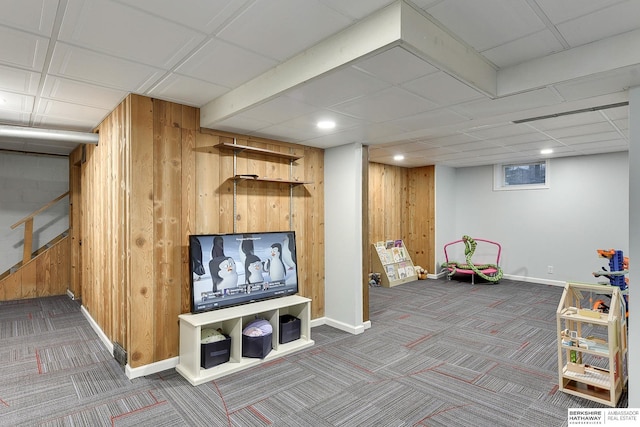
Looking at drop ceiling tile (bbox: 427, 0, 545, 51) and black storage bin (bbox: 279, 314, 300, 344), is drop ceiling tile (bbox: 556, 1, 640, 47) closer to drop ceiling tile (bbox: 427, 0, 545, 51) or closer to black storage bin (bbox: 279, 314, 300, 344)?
drop ceiling tile (bbox: 427, 0, 545, 51)

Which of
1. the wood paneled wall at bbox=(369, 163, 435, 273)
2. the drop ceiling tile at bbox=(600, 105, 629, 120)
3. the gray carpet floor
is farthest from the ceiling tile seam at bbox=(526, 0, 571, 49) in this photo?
the wood paneled wall at bbox=(369, 163, 435, 273)

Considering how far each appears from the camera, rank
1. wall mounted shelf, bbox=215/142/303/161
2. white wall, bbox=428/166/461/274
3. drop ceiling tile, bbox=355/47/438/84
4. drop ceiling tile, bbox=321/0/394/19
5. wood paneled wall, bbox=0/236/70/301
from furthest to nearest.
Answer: white wall, bbox=428/166/461/274, wood paneled wall, bbox=0/236/70/301, wall mounted shelf, bbox=215/142/303/161, drop ceiling tile, bbox=355/47/438/84, drop ceiling tile, bbox=321/0/394/19

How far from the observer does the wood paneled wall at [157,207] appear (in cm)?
293

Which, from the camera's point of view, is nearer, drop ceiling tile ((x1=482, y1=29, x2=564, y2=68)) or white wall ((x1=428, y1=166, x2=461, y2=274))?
drop ceiling tile ((x1=482, y1=29, x2=564, y2=68))

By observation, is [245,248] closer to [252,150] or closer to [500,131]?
[252,150]

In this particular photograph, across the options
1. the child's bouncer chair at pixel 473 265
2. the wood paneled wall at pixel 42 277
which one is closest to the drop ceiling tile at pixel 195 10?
the wood paneled wall at pixel 42 277

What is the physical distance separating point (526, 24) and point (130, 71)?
8.22 ft

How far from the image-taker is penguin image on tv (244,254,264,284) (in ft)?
11.4

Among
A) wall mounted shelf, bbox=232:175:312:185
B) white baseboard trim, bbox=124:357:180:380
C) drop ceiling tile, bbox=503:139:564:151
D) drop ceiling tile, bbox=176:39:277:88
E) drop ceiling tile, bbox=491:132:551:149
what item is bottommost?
white baseboard trim, bbox=124:357:180:380

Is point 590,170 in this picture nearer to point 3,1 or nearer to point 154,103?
point 154,103

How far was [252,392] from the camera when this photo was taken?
2697mm

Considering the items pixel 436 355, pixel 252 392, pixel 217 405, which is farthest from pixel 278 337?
pixel 436 355

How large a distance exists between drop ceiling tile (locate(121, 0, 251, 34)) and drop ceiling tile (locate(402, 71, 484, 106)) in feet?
3.84

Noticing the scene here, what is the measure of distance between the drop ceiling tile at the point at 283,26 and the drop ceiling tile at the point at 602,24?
3.97 ft
